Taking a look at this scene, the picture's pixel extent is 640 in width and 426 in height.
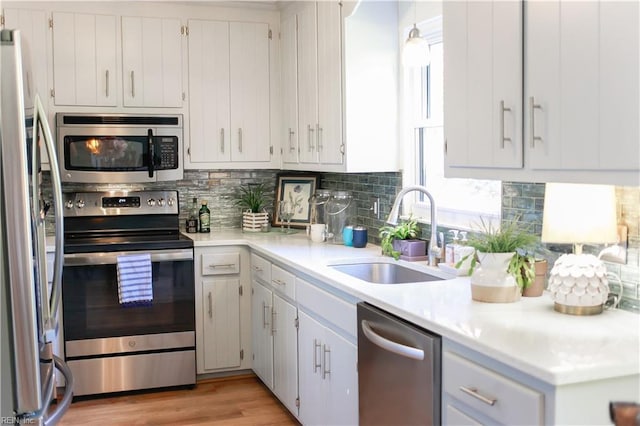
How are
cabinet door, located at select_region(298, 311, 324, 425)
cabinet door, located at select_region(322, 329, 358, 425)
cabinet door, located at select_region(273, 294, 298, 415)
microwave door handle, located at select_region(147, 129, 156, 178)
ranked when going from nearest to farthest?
cabinet door, located at select_region(322, 329, 358, 425)
cabinet door, located at select_region(298, 311, 324, 425)
cabinet door, located at select_region(273, 294, 298, 415)
microwave door handle, located at select_region(147, 129, 156, 178)

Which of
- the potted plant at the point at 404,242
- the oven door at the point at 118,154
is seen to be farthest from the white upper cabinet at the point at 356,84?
the oven door at the point at 118,154

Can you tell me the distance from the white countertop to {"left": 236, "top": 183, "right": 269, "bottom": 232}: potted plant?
179 cm

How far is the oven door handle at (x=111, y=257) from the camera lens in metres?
4.16

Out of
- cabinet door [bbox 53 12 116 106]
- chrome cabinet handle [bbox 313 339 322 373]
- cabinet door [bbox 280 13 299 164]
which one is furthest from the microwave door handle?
chrome cabinet handle [bbox 313 339 322 373]

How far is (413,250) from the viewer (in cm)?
351

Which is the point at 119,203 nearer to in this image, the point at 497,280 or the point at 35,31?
the point at 35,31

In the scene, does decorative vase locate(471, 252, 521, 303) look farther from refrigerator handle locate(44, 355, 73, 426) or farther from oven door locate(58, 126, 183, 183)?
oven door locate(58, 126, 183, 183)

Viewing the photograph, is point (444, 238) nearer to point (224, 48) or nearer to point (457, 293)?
point (457, 293)

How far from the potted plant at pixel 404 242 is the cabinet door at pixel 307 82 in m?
0.79

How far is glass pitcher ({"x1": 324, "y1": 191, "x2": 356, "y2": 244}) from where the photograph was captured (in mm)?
4289

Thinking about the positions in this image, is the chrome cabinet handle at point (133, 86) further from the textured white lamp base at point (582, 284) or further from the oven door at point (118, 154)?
the textured white lamp base at point (582, 284)

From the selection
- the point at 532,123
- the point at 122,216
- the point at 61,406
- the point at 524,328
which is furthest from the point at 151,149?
the point at 524,328

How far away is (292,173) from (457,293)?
2626 mm

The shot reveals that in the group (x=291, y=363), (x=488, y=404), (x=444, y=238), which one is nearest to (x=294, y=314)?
(x=291, y=363)
